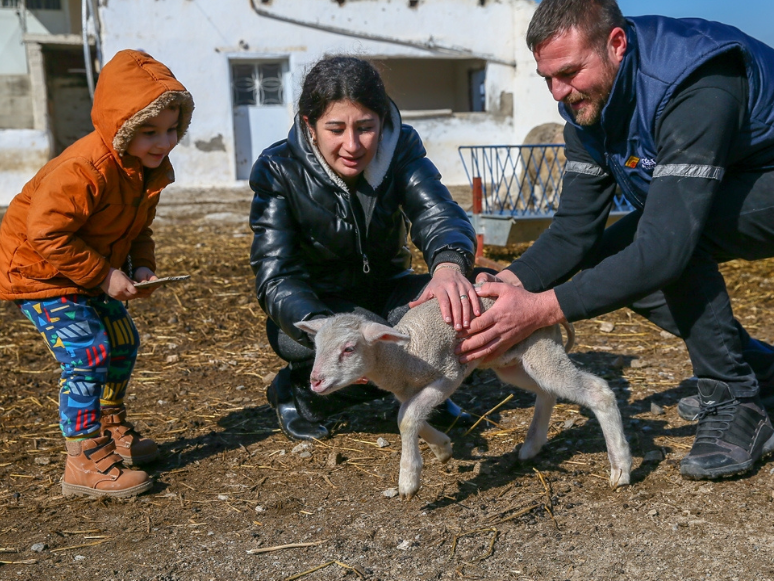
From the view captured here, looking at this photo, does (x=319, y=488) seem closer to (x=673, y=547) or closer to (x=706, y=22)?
(x=673, y=547)

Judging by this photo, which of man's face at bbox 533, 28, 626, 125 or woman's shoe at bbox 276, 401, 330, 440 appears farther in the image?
woman's shoe at bbox 276, 401, 330, 440

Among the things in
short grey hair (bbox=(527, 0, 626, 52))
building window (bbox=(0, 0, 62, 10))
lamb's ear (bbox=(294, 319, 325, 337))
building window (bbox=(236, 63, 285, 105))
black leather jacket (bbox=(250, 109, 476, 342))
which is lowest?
lamb's ear (bbox=(294, 319, 325, 337))

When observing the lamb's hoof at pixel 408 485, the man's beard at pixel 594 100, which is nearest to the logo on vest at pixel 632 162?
the man's beard at pixel 594 100

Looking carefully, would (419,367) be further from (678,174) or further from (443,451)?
(678,174)

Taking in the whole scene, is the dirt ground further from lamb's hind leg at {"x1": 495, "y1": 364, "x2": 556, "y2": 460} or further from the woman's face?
the woman's face

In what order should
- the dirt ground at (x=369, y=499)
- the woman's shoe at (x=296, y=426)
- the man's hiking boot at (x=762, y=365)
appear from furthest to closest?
the woman's shoe at (x=296, y=426)
the man's hiking boot at (x=762, y=365)
the dirt ground at (x=369, y=499)

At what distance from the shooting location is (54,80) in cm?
1733

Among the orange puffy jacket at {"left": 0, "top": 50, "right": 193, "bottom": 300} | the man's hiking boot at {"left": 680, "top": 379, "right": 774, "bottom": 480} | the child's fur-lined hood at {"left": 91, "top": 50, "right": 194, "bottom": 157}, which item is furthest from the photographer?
the child's fur-lined hood at {"left": 91, "top": 50, "right": 194, "bottom": 157}

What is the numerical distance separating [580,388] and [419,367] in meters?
0.68

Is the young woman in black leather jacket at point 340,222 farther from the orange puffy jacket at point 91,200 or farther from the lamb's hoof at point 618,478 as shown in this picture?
the lamb's hoof at point 618,478

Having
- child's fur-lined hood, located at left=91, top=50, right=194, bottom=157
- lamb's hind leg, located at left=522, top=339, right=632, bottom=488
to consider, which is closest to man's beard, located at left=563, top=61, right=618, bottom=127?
lamb's hind leg, located at left=522, top=339, right=632, bottom=488

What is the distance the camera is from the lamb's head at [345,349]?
9.51 ft

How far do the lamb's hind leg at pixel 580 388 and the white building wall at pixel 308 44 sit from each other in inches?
437

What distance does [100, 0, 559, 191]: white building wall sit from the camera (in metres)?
13.9
